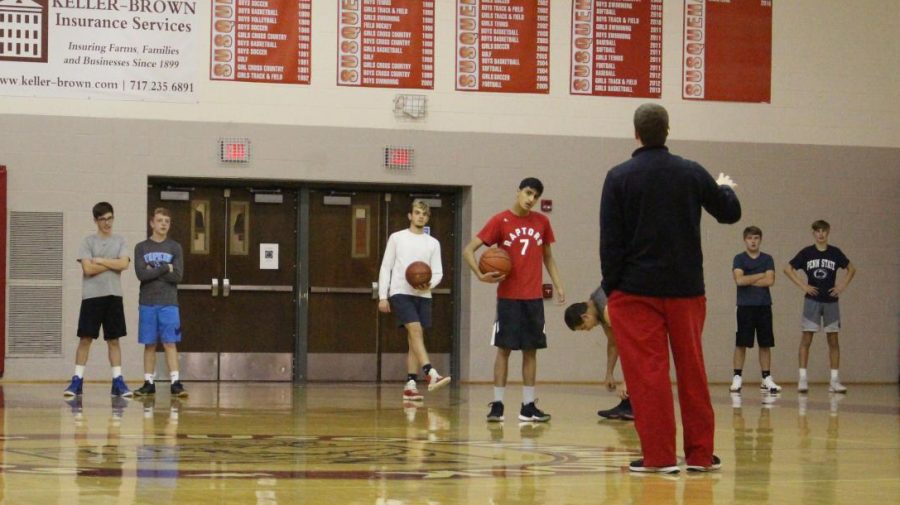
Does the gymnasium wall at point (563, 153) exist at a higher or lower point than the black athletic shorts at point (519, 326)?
higher

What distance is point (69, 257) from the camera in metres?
14.3

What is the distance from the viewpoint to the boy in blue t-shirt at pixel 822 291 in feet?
46.9

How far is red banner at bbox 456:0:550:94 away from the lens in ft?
50.2

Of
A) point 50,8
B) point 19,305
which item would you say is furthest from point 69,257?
point 50,8

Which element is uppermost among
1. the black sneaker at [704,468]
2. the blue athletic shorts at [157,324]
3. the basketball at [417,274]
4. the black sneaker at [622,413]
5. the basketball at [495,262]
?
the basketball at [495,262]

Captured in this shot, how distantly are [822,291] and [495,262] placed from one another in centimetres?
629

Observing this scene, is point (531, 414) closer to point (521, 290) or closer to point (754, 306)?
point (521, 290)

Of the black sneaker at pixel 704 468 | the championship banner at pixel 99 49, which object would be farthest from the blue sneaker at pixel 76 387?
the black sneaker at pixel 704 468

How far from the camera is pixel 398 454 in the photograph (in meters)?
6.64

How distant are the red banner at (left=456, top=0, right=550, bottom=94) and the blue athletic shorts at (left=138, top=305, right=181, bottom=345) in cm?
485

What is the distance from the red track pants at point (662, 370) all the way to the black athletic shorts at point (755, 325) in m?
8.42

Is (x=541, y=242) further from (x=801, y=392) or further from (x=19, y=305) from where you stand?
(x=19, y=305)

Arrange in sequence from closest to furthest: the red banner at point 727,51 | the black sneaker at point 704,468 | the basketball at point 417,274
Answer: the black sneaker at point 704,468
the basketball at point 417,274
the red banner at point 727,51

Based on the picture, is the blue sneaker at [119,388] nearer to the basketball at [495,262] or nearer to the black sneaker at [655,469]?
the basketball at [495,262]
